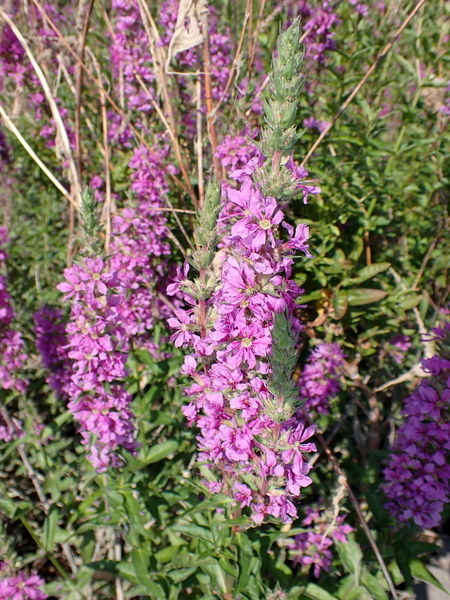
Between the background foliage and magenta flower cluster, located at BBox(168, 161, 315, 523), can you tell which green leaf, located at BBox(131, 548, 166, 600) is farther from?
magenta flower cluster, located at BBox(168, 161, 315, 523)

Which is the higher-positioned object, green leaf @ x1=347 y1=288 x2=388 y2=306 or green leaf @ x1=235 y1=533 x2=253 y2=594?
green leaf @ x1=347 y1=288 x2=388 y2=306

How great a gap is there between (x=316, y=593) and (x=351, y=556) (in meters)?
0.29

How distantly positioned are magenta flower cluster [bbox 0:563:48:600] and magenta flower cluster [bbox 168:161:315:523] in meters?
1.89

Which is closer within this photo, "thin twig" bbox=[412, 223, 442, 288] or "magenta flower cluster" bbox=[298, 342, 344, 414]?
"magenta flower cluster" bbox=[298, 342, 344, 414]

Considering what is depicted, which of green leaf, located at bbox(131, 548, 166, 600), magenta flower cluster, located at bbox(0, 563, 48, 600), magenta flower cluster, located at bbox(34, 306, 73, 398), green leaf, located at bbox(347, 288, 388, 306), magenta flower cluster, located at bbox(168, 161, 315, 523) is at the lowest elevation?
magenta flower cluster, located at bbox(0, 563, 48, 600)

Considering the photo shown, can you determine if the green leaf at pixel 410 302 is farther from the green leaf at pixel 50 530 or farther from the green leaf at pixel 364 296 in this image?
the green leaf at pixel 50 530

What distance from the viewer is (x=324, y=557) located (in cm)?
311

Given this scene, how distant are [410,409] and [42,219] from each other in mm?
3768

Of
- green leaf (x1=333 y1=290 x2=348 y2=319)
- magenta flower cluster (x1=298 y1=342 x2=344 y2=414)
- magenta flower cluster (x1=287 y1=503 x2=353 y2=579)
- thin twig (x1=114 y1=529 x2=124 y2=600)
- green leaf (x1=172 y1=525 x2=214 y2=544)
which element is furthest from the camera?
green leaf (x1=333 y1=290 x2=348 y2=319)

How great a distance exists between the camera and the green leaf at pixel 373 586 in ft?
8.80

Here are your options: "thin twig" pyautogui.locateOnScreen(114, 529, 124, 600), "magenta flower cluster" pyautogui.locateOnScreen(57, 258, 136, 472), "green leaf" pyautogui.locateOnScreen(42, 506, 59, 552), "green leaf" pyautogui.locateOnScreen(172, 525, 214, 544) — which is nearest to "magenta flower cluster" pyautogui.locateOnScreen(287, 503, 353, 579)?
"green leaf" pyautogui.locateOnScreen(172, 525, 214, 544)

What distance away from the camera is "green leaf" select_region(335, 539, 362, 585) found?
2798 millimetres

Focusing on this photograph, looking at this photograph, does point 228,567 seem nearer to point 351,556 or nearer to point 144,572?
point 144,572

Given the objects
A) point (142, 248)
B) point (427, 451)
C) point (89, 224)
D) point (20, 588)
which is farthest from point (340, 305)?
point (20, 588)
